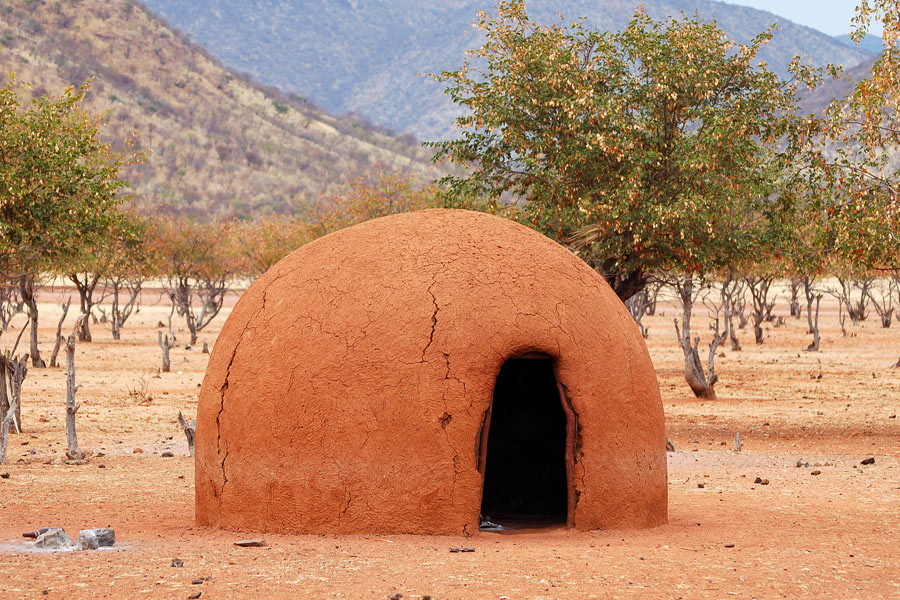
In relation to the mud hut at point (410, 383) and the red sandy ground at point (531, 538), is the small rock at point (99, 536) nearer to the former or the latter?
the red sandy ground at point (531, 538)

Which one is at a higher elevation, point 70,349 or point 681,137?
point 681,137

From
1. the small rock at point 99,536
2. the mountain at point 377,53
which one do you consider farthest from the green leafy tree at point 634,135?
the mountain at point 377,53

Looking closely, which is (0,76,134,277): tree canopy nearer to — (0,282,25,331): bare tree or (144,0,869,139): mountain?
(0,282,25,331): bare tree

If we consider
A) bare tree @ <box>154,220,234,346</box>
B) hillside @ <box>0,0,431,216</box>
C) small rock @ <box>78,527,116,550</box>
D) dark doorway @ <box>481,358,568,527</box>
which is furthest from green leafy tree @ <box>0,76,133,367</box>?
hillside @ <box>0,0,431,216</box>

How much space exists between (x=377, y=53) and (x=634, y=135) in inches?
7433

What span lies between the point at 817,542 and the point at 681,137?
390 inches

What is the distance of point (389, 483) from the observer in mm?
7711

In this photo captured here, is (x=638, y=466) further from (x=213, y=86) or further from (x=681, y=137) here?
(x=213, y=86)

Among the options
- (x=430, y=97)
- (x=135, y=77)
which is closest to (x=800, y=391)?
(x=135, y=77)

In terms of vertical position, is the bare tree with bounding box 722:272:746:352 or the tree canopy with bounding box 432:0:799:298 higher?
the tree canopy with bounding box 432:0:799:298

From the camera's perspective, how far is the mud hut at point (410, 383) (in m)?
7.76

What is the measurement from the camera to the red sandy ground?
6.61 metres

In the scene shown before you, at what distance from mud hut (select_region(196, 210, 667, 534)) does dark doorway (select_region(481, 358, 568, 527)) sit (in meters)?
1.98

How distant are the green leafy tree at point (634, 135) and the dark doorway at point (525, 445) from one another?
18.6ft
